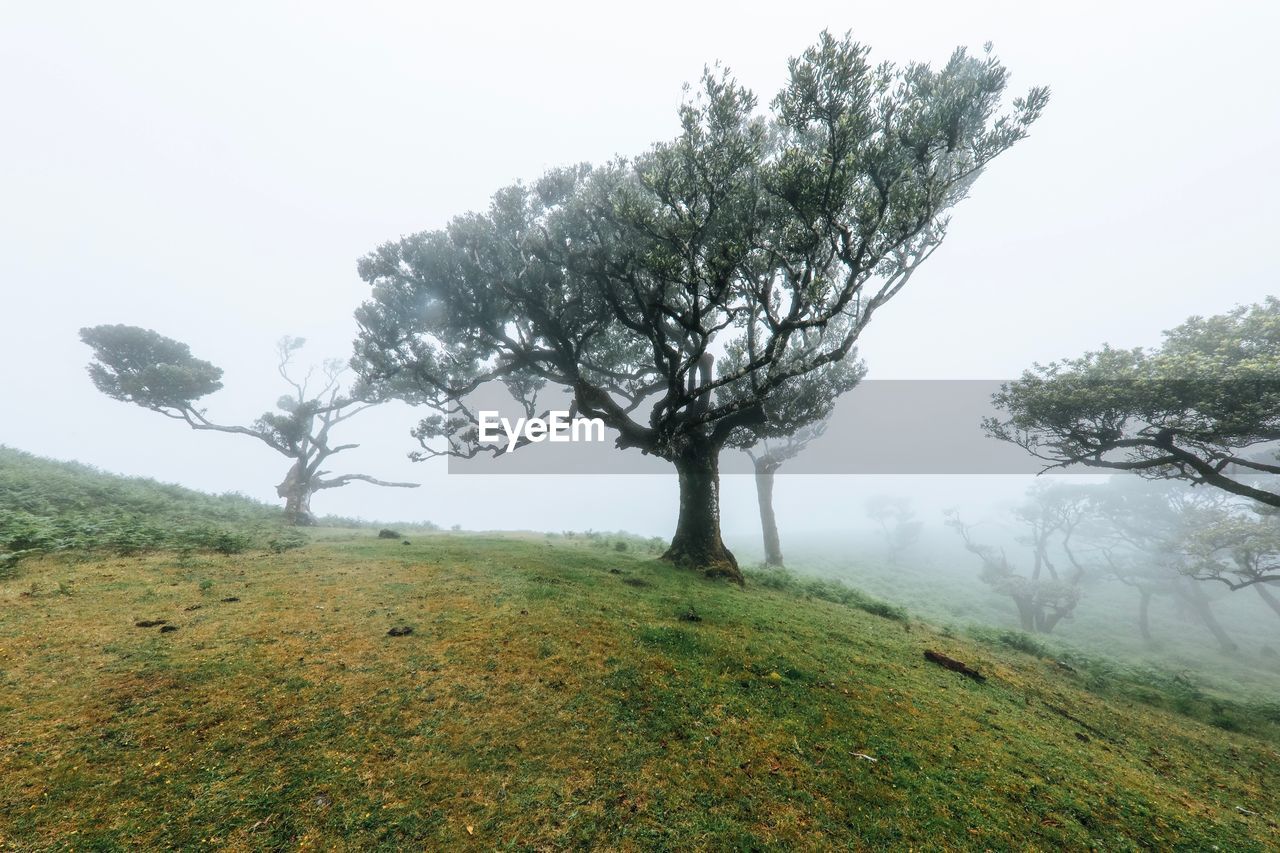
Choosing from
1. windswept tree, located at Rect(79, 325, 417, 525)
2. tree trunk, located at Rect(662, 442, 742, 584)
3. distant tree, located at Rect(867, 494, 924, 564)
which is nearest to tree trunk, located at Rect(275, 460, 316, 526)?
windswept tree, located at Rect(79, 325, 417, 525)

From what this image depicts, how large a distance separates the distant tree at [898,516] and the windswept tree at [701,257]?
6179cm

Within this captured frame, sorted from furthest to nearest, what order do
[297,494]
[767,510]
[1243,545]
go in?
[767,510], [297,494], [1243,545]

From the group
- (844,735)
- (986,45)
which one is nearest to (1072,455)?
(986,45)

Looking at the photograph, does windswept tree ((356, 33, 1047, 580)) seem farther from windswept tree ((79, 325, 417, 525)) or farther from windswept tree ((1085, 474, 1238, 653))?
windswept tree ((1085, 474, 1238, 653))

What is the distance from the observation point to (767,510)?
98.6ft

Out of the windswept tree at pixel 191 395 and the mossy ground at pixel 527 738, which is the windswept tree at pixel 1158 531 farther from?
the windswept tree at pixel 191 395

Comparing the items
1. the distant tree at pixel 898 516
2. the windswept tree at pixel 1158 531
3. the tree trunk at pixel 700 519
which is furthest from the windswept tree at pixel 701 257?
the distant tree at pixel 898 516

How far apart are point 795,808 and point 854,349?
66.4 feet

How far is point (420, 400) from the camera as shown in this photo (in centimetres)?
2441

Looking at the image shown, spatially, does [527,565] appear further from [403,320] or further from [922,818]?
[403,320]

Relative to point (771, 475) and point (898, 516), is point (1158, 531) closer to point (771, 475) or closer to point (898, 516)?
point (898, 516)

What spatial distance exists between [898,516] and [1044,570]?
2005 cm

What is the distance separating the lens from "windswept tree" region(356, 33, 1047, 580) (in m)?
10.1

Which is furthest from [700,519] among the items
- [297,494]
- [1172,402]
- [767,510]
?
[297,494]
